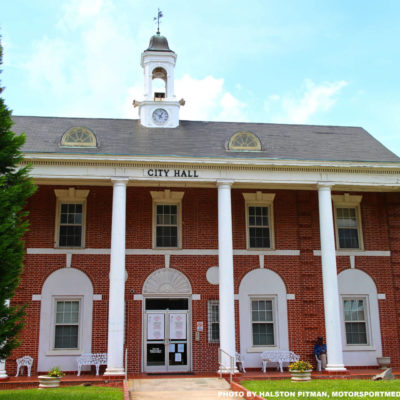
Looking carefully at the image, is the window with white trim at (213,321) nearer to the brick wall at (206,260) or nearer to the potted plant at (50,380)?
the brick wall at (206,260)

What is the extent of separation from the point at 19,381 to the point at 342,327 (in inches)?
477

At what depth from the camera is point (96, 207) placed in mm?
21281

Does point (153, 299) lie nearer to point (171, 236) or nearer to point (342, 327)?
point (171, 236)

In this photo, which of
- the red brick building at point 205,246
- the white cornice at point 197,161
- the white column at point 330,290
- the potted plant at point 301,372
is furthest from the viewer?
the red brick building at point 205,246

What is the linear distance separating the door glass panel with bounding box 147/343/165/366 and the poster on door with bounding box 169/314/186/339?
575mm

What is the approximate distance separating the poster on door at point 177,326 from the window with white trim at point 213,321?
992mm

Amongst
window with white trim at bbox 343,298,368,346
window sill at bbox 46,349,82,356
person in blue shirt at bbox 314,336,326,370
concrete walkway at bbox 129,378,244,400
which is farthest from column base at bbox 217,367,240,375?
window with white trim at bbox 343,298,368,346

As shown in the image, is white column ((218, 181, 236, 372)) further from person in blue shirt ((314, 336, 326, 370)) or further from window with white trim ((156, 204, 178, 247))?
person in blue shirt ((314, 336, 326, 370))

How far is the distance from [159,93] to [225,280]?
10.8 metres

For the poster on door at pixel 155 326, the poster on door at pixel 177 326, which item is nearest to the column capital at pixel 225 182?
the poster on door at pixel 177 326

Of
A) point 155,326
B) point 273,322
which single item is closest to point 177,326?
point 155,326

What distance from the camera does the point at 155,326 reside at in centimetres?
2052

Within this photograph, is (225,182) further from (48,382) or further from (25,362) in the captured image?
(25,362)

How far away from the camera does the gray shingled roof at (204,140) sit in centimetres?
2070
